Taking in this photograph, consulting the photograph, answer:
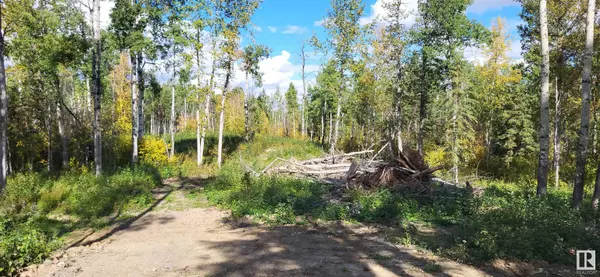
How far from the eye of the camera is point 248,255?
675 centimetres

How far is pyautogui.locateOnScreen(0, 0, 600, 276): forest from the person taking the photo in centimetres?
731

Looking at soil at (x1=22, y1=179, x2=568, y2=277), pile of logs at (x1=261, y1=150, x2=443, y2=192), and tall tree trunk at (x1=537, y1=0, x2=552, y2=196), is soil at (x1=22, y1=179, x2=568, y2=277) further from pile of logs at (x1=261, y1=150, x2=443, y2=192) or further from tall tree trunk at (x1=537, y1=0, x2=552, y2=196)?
tall tree trunk at (x1=537, y1=0, x2=552, y2=196)

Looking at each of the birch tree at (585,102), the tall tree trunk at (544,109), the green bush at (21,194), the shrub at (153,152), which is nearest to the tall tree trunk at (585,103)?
the birch tree at (585,102)

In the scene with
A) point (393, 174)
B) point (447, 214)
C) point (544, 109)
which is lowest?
point (447, 214)

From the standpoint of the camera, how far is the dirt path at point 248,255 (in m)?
5.89

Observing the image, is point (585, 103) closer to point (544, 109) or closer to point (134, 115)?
point (544, 109)

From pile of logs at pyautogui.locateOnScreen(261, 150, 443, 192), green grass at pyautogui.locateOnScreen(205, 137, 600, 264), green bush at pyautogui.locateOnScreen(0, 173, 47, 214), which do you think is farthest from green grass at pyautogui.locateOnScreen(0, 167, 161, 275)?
pile of logs at pyautogui.locateOnScreen(261, 150, 443, 192)

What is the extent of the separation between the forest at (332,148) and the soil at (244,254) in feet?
0.33

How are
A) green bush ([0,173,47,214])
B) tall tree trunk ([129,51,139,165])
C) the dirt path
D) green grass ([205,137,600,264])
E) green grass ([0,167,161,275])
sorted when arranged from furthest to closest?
tall tree trunk ([129,51,139,165]), green bush ([0,173,47,214]), green grass ([0,167,161,275]), green grass ([205,137,600,264]), the dirt path

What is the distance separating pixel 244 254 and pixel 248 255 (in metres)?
0.11

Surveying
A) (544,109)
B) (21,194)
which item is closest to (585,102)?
(544,109)

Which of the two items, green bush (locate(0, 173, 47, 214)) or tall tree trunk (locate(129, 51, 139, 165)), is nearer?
green bush (locate(0, 173, 47, 214))

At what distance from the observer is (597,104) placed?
19969 millimetres

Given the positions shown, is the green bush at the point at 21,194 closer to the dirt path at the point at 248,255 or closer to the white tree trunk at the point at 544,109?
the dirt path at the point at 248,255
